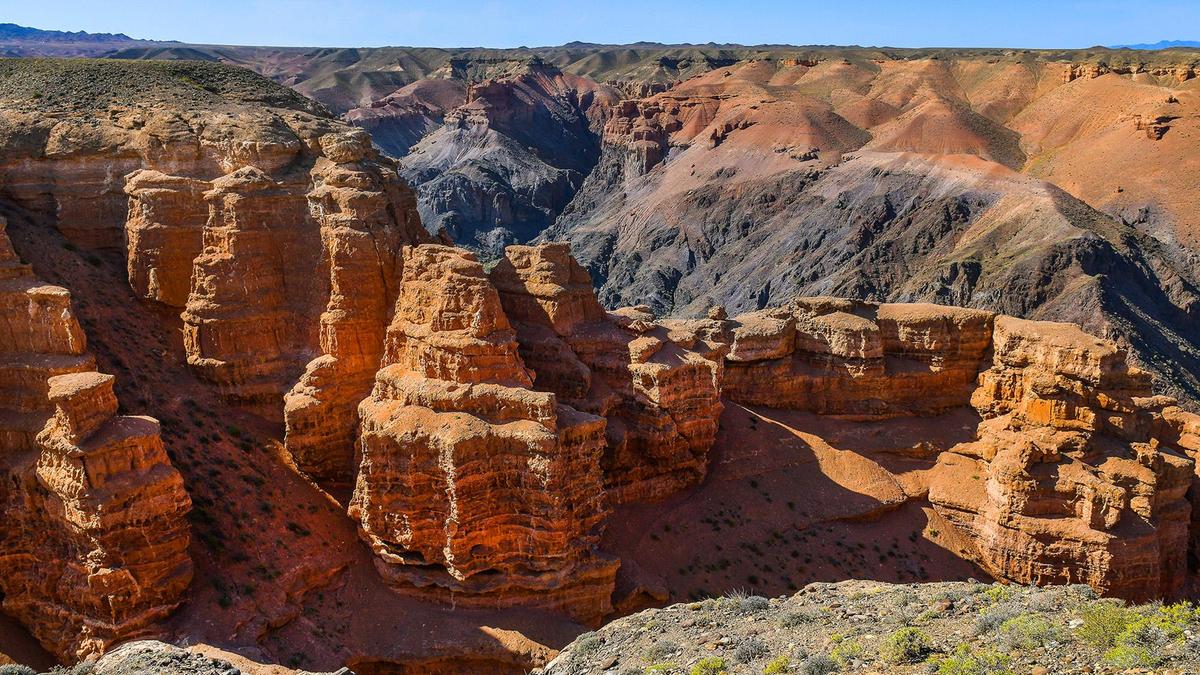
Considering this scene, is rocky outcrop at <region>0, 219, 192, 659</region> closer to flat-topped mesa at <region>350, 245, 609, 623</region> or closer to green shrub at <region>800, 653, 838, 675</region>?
flat-topped mesa at <region>350, 245, 609, 623</region>

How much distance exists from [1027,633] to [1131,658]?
2.05 meters

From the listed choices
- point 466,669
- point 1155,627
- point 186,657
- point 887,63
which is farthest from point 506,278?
point 887,63

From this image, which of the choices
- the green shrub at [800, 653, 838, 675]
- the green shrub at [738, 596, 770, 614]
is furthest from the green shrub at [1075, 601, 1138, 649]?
the green shrub at [738, 596, 770, 614]

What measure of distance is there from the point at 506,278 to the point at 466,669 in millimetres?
15680

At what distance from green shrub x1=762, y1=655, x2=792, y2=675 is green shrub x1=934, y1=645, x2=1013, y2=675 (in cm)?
290

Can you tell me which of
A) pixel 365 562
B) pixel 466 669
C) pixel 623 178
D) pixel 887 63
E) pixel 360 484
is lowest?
pixel 466 669

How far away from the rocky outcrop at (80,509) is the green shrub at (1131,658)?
76.9 feet

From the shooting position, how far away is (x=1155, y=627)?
52.0 ft

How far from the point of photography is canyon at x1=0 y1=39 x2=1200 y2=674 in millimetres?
26844

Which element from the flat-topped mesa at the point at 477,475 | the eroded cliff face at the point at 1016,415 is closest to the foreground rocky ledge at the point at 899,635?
the flat-topped mesa at the point at 477,475

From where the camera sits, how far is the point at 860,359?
42.5 m

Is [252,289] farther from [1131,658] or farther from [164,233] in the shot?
[1131,658]

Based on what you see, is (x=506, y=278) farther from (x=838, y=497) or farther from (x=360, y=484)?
(x=838, y=497)

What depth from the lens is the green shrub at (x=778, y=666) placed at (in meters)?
17.9
